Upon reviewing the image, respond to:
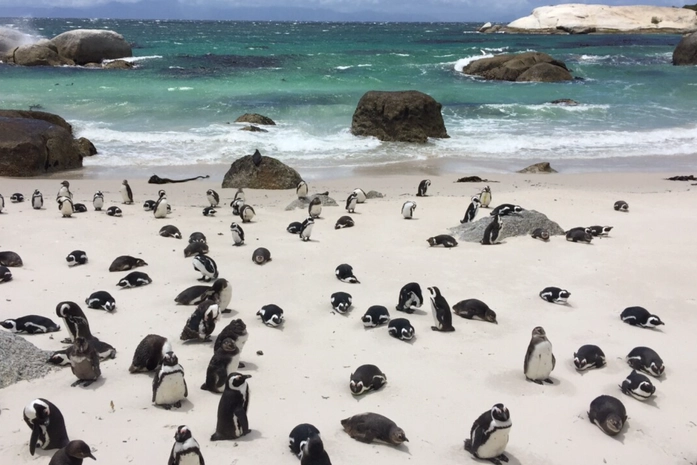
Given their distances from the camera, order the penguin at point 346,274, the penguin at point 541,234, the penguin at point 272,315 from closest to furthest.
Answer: the penguin at point 272,315
the penguin at point 346,274
the penguin at point 541,234

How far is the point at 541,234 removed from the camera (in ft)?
32.3

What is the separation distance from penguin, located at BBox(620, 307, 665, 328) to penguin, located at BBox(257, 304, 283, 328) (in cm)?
364

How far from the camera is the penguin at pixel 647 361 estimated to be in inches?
230

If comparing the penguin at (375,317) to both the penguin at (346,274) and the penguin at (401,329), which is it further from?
the penguin at (346,274)

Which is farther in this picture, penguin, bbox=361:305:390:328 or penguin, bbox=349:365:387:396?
penguin, bbox=361:305:390:328

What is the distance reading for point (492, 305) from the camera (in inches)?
293

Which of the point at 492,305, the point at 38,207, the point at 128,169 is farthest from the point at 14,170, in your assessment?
the point at 492,305

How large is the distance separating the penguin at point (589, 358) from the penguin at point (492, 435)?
1.64 m

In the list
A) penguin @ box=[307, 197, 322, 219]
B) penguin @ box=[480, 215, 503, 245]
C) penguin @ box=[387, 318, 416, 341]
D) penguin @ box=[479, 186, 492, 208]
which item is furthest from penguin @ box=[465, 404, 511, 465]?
penguin @ box=[479, 186, 492, 208]

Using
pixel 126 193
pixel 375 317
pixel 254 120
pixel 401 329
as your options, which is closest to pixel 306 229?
pixel 375 317

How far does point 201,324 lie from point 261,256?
2535mm

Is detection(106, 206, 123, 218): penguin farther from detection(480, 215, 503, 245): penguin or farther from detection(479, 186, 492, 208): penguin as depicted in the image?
detection(479, 186, 492, 208): penguin

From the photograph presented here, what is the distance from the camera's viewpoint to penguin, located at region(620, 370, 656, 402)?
5418 millimetres

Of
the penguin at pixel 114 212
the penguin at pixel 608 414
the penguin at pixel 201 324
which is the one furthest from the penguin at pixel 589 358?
the penguin at pixel 114 212
